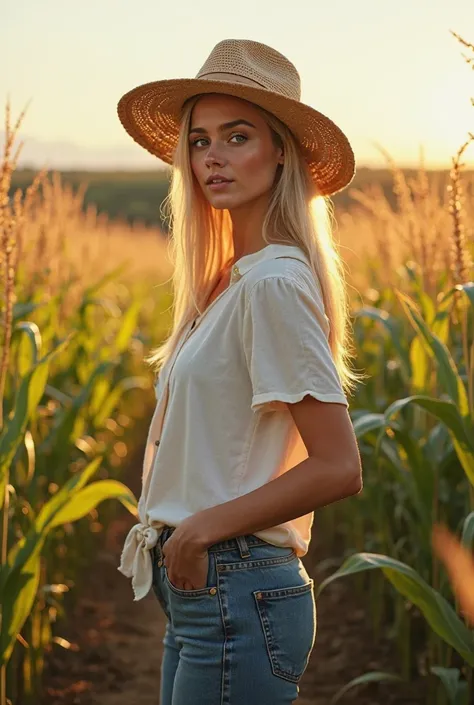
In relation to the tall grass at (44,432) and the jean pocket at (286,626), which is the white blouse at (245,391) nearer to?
the jean pocket at (286,626)

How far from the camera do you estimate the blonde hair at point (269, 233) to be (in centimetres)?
199

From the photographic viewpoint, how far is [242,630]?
1813 millimetres

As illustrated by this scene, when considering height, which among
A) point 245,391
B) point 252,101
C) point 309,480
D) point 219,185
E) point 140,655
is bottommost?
point 140,655

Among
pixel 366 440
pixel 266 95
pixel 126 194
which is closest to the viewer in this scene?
pixel 266 95

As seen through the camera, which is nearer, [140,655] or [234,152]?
[234,152]

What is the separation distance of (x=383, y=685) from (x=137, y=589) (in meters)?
2.39

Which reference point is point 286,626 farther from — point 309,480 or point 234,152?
point 234,152

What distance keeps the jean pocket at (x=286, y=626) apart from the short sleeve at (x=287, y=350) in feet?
1.13

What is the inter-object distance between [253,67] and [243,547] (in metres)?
0.95

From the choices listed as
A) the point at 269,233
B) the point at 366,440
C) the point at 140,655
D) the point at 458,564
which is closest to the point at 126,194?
the point at 140,655

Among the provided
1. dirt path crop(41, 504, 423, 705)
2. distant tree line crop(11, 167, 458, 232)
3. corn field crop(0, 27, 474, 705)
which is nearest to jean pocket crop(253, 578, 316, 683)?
corn field crop(0, 27, 474, 705)

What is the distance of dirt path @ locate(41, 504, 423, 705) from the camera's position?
412 cm

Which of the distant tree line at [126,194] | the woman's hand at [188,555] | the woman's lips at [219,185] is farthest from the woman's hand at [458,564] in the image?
the distant tree line at [126,194]

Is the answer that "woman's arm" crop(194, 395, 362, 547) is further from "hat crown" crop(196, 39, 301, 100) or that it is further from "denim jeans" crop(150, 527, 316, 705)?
"hat crown" crop(196, 39, 301, 100)
